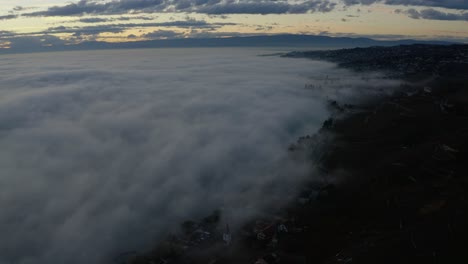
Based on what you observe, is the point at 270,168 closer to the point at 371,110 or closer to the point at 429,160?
the point at 429,160

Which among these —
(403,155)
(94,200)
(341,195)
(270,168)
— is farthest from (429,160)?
(94,200)

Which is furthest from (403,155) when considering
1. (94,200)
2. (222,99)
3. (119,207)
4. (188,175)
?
(222,99)

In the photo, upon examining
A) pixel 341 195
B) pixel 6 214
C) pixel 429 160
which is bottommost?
pixel 6 214

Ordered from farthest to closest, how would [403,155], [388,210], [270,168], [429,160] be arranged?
[270,168]
[403,155]
[429,160]
[388,210]

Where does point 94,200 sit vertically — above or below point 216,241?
below

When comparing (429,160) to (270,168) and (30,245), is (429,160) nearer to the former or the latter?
(270,168)

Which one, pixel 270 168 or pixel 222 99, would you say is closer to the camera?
pixel 270 168

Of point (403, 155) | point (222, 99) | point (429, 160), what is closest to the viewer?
point (429, 160)
